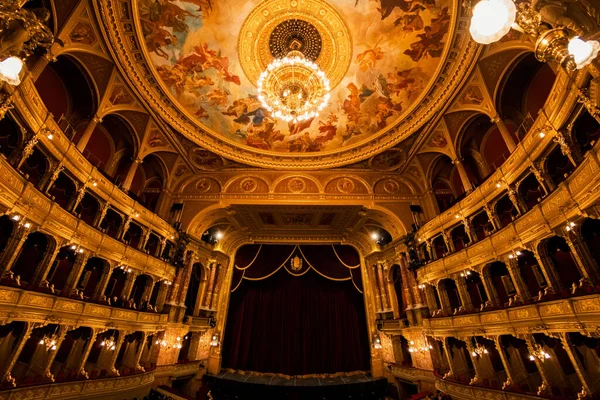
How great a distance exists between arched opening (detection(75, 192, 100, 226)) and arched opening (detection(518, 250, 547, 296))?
15484 millimetres

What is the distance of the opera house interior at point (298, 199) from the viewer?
7195 millimetres

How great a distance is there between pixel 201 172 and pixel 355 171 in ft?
30.3

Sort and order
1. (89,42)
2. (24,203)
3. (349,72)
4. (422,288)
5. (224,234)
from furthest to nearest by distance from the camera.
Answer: (224,234)
(422,288)
(349,72)
(89,42)
(24,203)

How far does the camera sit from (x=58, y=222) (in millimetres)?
8383

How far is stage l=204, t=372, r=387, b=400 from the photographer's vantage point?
1305 centimetres

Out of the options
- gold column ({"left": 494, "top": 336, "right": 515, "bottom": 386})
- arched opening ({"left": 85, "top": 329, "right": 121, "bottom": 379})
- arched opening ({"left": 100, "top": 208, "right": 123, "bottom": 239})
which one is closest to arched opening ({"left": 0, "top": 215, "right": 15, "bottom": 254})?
arched opening ({"left": 100, "top": 208, "right": 123, "bottom": 239})

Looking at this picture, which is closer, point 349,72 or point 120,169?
point 349,72

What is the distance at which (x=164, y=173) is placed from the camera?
14898 mm

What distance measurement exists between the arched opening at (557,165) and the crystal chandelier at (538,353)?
482cm

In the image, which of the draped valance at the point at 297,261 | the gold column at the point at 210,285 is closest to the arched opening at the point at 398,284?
the draped valance at the point at 297,261

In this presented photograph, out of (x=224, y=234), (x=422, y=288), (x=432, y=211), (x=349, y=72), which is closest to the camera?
(x=349, y=72)

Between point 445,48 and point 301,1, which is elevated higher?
point 301,1

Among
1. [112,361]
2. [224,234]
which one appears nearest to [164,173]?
[224,234]

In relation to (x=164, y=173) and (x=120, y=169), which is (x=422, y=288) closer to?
(x=164, y=173)
